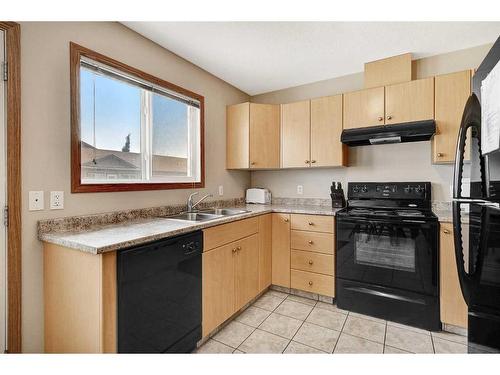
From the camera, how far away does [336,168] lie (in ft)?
9.62

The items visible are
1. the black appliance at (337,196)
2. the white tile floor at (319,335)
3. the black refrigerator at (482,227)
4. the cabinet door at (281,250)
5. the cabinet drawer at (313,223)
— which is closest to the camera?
the black refrigerator at (482,227)

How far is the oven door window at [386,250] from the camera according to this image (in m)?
2.05

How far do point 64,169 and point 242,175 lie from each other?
2030 mm

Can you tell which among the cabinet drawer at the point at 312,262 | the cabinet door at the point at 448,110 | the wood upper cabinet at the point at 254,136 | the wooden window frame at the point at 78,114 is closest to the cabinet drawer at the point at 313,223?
the cabinet drawer at the point at 312,262

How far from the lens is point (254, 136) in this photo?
9.53ft

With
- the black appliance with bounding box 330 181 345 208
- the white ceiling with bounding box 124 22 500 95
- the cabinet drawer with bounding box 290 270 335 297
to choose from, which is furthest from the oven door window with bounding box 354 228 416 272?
the white ceiling with bounding box 124 22 500 95

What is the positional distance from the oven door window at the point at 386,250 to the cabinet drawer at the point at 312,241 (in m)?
0.24

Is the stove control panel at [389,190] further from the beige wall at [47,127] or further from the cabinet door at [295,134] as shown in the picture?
the beige wall at [47,127]

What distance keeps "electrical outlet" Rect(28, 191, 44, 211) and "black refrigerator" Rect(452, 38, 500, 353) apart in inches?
79.1

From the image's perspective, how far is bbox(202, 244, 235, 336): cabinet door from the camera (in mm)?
1826

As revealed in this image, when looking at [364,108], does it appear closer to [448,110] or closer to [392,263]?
[448,110]
